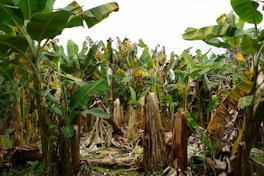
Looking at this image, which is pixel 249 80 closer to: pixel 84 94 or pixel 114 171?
pixel 84 94

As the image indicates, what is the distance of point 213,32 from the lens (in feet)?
14.1

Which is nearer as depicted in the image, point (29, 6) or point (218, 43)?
point (29, 6)

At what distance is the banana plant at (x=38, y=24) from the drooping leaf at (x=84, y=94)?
490 mm

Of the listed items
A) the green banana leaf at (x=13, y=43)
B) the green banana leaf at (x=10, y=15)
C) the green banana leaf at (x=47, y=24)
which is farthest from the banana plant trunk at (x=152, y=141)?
the green banana leaf at (x=10, y=15)

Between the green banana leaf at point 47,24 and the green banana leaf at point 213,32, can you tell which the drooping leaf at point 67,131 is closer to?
the green banana leaf at point 47,24

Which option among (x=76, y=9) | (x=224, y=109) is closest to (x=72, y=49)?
(x=76, y=9)

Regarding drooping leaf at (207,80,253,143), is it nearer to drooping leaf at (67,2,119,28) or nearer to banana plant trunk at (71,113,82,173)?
banana plant trunk at (71,113,82,173)

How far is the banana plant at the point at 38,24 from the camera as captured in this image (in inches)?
154

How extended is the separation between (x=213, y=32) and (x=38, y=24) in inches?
90.9

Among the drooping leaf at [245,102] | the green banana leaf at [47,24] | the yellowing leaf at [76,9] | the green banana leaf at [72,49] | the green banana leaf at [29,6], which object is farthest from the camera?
the green banana leaf at [72,49]

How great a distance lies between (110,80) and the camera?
10531 mm

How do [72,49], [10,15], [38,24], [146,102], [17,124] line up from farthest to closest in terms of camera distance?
[72,49] → [17,124] → [146,102] → [10,15] → [38,24]

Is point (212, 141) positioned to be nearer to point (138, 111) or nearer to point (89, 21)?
point (89, 21)

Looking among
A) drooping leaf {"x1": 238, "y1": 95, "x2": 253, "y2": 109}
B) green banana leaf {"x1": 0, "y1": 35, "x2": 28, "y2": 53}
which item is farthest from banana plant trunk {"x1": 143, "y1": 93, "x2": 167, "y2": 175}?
green banana leaf {"x1": 0, "y1": 35, "x2": 28, "y2": 53}
